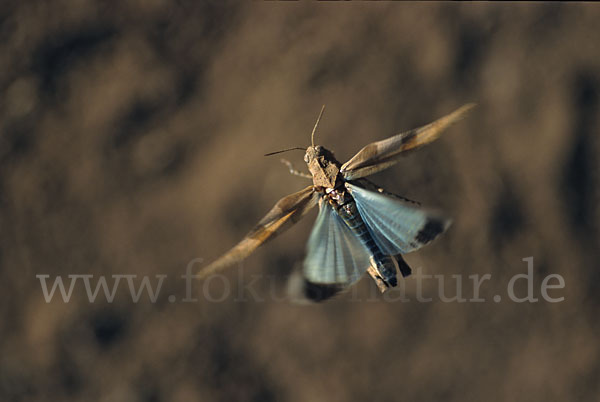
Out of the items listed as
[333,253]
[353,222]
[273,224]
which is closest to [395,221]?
[353,222]

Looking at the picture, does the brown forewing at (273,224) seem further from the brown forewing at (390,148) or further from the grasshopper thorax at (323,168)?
the brown forewing at (390,148)

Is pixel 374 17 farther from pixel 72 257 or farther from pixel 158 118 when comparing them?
pixel 72 257

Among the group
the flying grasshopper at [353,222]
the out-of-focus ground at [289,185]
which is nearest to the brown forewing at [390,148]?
the flying grasshopper at [353,222]

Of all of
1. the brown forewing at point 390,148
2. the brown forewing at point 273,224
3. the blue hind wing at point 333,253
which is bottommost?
the blue hind wing at point 333,253

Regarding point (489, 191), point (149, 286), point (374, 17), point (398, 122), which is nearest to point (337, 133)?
point (398, 122)

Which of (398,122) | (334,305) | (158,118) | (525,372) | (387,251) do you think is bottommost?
(525,372)

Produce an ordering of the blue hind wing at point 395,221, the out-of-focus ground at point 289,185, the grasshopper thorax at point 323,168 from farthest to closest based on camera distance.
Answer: the out-of-focus ground at point 289,185 → the grasshopper thorax at point 323,168 → the blue hind wing at point 395,221

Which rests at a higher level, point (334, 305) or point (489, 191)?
point (489, 191)

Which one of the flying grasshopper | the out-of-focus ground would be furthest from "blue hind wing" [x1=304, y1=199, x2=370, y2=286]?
the out-of-focus ground
